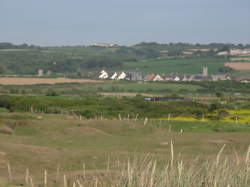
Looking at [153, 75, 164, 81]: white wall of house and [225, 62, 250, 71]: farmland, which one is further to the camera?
[225, 62, 250, 71]: farmland

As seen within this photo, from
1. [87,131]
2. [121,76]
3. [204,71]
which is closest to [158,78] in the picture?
[121,76]

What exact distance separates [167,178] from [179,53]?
165 m

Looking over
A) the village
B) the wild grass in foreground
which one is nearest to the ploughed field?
the wild grass in foreground

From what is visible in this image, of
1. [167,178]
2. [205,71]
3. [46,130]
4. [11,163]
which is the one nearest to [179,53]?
[205,71]

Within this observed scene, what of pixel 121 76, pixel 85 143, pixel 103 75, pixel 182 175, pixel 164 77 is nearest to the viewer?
pixel 182 175

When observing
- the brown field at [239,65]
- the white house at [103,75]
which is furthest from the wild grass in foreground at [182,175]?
the brown field at [239,65]

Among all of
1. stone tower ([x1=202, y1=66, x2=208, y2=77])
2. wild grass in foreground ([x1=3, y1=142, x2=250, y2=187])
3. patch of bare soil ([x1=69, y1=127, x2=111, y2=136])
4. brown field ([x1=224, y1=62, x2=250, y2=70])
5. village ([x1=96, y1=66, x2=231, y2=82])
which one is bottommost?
village ([x1=96, y1=66, x2=231, y2=82])

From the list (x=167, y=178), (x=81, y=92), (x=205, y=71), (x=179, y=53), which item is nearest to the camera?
(x=167, y=178)

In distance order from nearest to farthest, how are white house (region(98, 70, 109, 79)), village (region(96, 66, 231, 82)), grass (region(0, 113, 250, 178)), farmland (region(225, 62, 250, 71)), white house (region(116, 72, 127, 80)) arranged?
grass (region(0, 113, 250, 178))
village (region(96, 66, 231, 82))
white house (region(116, 72, 127, 80))
white house (region(98, 70, 109, 79))
farmland (region(225, 62, 250, 71))

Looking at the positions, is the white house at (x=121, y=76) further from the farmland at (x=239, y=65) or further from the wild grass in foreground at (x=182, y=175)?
the wild grass in foreground at (x=182, y=175)

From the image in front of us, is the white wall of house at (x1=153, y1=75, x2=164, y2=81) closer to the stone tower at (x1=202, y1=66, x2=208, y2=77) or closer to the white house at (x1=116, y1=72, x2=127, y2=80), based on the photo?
the white house at (x1=116, y1=72, x2=127, y2=80)

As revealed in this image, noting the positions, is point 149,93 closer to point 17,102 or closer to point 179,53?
point 17,102

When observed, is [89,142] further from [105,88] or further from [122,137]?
[105,88]

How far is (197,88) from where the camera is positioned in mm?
97562
